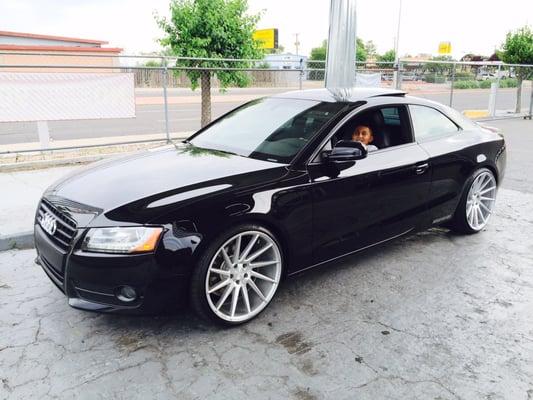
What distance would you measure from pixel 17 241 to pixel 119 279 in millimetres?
2477

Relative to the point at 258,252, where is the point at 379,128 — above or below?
above

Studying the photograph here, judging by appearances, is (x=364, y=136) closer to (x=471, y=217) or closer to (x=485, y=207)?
(x=471, y=217)

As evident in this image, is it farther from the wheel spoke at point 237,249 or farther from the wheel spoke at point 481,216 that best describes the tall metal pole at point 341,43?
the wheel spoke at point 237,249

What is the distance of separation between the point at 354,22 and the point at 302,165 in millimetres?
3940

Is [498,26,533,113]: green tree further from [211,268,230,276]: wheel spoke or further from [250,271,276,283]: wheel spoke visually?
[211,268,230,276]: wheel spoke

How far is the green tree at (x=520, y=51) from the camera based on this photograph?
17.3m

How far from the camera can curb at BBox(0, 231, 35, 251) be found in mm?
4688

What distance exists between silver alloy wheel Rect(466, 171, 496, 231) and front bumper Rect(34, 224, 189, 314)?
3.28 metres

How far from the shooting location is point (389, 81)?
16469 millimetres

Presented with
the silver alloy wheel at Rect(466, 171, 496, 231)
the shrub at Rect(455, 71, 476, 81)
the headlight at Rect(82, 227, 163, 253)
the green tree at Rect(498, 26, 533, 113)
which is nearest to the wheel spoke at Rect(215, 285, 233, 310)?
the headlight at Rect(82, 227, 163, 253)

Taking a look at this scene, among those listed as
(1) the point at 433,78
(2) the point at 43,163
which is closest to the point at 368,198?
(2) the point at 43,163

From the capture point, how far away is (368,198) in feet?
12.6

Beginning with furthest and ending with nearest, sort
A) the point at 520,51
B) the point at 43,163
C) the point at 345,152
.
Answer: the point at 520,51, the point at 43,163, the point at 345,152

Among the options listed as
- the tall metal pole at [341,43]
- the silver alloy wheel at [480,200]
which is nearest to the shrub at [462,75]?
the tall metal pole at [341,43]
